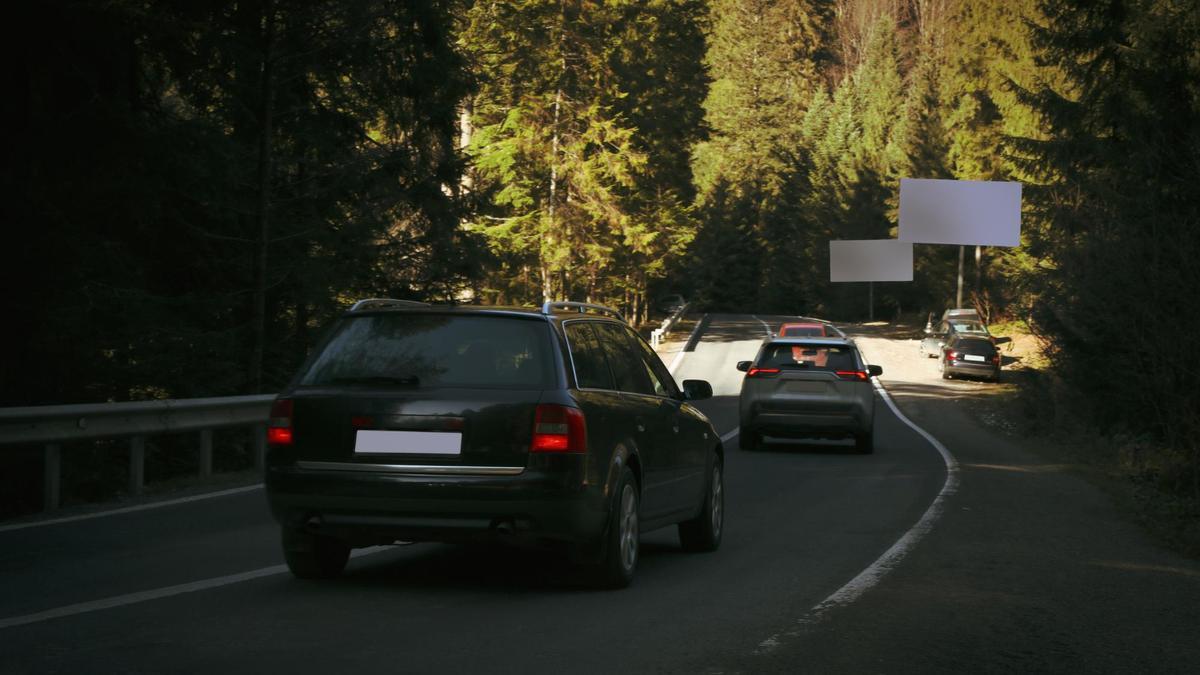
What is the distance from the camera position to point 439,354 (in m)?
8.25

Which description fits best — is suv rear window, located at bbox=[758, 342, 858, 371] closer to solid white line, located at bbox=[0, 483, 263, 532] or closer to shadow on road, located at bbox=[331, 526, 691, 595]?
solid white line, located at bbox=[0, 483, 263, 532]

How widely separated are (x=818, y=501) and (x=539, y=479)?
7.54 meters

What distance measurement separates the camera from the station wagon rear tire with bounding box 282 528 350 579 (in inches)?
333

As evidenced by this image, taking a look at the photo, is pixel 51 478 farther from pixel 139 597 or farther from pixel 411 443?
pixel 411 443

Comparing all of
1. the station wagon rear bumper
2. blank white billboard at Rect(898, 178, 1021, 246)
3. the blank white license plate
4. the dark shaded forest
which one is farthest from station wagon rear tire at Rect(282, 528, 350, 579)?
blank white billboard at Rect(898, 178, 1021, 246)

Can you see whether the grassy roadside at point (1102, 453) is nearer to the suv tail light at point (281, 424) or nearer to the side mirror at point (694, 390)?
the side mirror at point (694, 390)

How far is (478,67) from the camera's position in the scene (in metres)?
28.8

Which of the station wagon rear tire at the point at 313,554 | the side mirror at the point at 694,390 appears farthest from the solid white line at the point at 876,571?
the station wagon rear tire at the point at 313,554

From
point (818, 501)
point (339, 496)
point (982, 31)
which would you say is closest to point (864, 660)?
point (339, 496)

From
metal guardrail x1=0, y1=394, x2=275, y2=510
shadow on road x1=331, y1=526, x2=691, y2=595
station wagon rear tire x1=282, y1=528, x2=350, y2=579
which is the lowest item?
shadow on road x1=331, y1=526, x2=691, y2=595

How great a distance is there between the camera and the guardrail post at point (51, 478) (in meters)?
12.2

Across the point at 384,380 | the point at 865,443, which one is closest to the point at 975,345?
the point at 865,443

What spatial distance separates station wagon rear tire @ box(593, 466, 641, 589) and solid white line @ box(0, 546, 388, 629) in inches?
79.1

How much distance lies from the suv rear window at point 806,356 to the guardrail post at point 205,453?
9.80m
